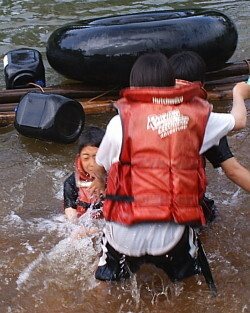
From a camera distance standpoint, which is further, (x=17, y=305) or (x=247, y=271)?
(x=247, y=271)

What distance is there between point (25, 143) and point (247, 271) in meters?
3.11

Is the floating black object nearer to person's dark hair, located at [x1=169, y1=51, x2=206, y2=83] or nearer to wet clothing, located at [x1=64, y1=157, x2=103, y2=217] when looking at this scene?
wet clothing, located at [x1=64, y1=157, x2=103, y2=217]

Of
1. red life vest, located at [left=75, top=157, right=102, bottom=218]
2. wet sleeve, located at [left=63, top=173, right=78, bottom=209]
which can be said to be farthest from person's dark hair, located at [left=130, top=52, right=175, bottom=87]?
wet sleeve, located at [left=63, top=173, right=78, bottom=209]

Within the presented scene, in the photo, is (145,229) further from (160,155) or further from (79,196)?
(79,196)

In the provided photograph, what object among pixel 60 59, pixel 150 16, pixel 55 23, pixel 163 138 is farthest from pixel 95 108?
pixel 55 23

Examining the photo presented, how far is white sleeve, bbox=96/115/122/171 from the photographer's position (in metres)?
2.91

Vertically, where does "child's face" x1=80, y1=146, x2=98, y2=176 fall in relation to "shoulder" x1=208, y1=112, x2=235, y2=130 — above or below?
below

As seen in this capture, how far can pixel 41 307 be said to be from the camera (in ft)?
11.9

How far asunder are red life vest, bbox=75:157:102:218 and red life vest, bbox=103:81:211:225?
1.07 meters

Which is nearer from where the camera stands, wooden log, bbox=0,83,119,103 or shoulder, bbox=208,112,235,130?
shoulder, bbox=208,112,235,130

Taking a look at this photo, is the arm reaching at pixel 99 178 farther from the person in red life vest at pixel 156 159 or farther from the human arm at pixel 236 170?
the human arm at pixel 236 170

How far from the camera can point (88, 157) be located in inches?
155

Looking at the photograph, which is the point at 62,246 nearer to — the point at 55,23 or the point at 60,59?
the point at 60,59

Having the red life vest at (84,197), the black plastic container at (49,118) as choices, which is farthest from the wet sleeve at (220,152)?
the black plastic container at (49,118)
